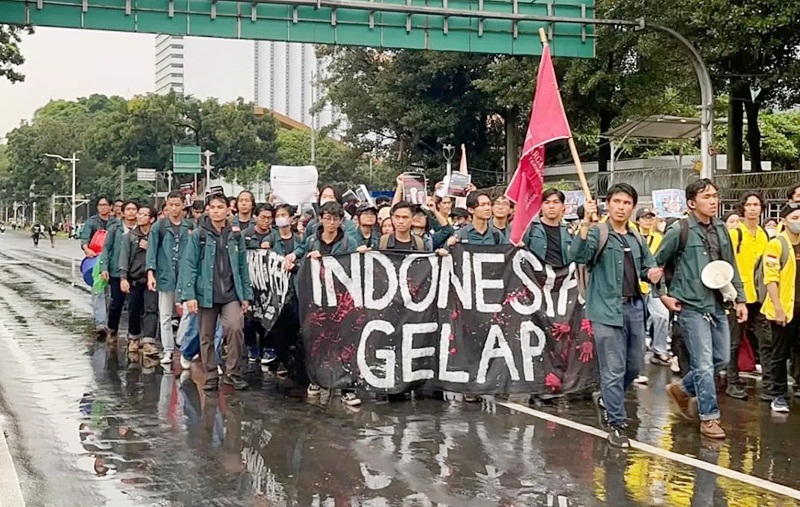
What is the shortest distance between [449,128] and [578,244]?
98.8 feet

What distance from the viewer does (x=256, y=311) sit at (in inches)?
390

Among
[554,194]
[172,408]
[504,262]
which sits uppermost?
[554,194]

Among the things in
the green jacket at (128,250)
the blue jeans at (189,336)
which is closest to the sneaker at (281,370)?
the blue jeans at (189,336)

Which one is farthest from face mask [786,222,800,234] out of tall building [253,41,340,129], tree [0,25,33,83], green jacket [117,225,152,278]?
tall building [253,41,340,129]

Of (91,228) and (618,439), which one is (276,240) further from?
(618,439)

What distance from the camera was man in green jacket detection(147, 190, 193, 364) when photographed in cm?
1020

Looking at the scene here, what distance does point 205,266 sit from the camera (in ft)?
28.7

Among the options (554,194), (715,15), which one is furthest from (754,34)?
(554,194)

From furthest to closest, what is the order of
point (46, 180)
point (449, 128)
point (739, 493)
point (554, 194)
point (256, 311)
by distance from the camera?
1. point (46, 180)
2. point (449, 128)
3. point (256, 311)
4. point (554, 194)
5. point (739, 493)

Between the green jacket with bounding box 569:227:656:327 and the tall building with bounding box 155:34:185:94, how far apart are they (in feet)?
416

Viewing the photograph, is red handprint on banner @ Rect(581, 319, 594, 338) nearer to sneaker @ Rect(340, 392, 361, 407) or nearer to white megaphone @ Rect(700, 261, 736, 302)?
white megaphone @ Rect(700, 261, 736, 302)

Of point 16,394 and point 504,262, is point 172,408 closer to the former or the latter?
point 16,394

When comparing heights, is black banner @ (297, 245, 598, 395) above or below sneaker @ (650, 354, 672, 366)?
above

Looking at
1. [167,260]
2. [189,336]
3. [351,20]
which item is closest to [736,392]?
[189,336]
